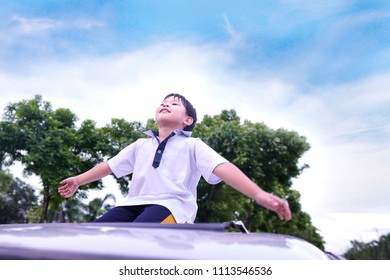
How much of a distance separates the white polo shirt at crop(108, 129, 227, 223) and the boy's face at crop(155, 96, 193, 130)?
79 millimetres

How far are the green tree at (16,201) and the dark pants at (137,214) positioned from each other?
27.2 m

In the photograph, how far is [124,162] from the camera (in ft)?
7.29

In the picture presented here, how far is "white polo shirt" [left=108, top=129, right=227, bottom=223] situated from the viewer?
1.80m

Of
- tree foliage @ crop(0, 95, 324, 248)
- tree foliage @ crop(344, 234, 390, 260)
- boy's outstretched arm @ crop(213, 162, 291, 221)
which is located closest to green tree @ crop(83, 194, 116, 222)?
tree foliage @ crop(0, 95, 324, 248)

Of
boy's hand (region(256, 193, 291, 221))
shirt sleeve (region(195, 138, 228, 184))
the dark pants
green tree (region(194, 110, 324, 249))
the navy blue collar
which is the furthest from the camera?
green tree (region(194, 110, 324, 249))

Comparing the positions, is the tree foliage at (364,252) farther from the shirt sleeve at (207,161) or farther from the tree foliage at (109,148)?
the tree foliage at (109,148)

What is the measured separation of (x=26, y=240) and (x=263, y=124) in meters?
14.9

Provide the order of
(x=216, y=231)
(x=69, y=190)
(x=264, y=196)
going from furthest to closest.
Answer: (x=69, y=190)
(x=264, y=196)
(x=216, y=231)

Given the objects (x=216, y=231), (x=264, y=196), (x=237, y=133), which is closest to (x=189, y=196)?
(x=264, y=196)

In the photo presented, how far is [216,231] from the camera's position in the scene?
98cm

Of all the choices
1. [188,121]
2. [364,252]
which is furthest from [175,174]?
[364,252]

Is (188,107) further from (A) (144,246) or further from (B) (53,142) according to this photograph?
(B) (53,142)

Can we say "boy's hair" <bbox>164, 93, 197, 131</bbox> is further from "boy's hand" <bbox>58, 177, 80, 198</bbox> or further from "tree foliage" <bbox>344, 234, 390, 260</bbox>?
"tree foliage" <bbox>344, 234, 390, 260</bbox>
